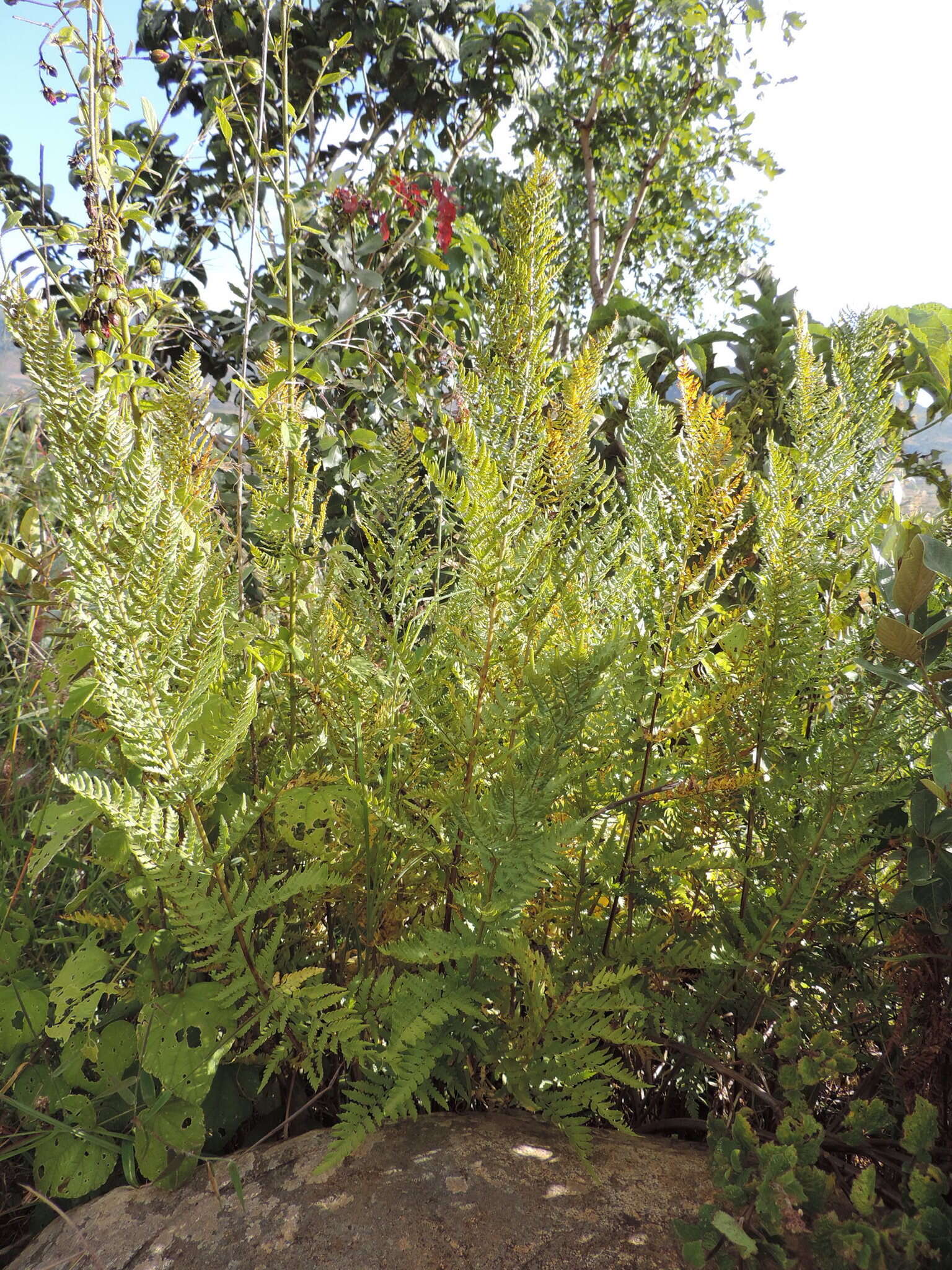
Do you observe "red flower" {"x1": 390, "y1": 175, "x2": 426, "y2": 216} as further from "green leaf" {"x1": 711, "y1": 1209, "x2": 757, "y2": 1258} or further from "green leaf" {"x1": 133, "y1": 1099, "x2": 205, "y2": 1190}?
"green leaf" {"x1": 711, "y1": 1209, "x2": 757, "y2": 1258}

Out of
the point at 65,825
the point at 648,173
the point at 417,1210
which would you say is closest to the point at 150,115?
the point at 65,825

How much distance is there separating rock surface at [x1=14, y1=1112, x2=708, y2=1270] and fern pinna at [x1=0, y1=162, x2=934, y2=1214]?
2.3 inches

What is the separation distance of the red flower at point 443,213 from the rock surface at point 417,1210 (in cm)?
314

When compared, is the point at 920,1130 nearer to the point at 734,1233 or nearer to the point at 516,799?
the point at 734,1233

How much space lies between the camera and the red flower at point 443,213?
10.7 feet

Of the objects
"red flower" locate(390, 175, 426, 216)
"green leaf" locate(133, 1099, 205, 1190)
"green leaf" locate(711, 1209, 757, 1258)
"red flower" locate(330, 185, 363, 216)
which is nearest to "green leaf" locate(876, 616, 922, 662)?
"green leaf" locate(711, 1209, 757, 1258)

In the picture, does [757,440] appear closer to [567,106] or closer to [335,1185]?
[335,1185]

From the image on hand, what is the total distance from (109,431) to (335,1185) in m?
0.83

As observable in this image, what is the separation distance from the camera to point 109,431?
77 centimetres

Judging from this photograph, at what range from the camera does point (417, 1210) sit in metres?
0.89

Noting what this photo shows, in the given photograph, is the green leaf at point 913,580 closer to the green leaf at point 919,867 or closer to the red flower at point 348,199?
the green leaf at point 919,867

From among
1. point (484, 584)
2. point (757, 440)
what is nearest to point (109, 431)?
point (484, 584)

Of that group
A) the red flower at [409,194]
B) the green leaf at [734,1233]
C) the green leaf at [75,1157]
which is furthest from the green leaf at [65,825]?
the red flower at [409,194]

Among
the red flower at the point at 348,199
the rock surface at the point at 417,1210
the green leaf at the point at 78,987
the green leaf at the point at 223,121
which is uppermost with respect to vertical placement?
the red flower at the point at 348,199
